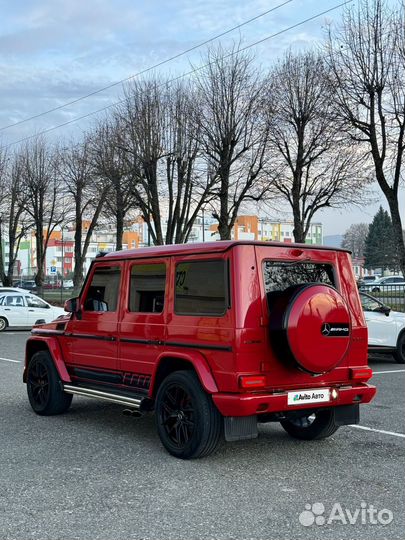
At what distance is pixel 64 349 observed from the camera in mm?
7676

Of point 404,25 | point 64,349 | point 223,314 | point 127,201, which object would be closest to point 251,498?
point 223,314

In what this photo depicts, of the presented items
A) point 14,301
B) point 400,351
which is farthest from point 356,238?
point 400,351

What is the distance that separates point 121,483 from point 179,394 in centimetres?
107

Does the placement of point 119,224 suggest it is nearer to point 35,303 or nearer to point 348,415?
point 35,303

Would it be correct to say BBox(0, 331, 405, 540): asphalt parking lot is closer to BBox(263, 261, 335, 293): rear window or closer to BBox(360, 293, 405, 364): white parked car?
BBox(263, 261, 335, 293): rear window

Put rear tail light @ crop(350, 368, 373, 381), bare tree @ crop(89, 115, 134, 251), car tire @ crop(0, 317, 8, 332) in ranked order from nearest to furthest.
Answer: rear tail light @ crop(350, 368, 373, 381) → car tire @ crop(0, 317, 8, 332) → bare tree @ crop(89, 115, 134, 251)

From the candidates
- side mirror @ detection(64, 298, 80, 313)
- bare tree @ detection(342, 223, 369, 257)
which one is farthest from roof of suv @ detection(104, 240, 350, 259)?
bare tree @ detection(342, 223, 369, 257)

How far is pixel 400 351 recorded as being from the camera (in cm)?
1417

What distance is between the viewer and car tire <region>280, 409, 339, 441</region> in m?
6.46

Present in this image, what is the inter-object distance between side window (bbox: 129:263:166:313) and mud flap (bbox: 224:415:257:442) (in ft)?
4.57

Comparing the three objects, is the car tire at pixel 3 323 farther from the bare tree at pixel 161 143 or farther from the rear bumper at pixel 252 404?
the rear bumper at pixel 252 404

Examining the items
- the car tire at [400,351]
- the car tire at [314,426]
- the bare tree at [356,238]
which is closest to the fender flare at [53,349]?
the car tire at [314,426]

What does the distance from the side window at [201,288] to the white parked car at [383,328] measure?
828cm

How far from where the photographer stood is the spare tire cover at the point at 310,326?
541 cm
